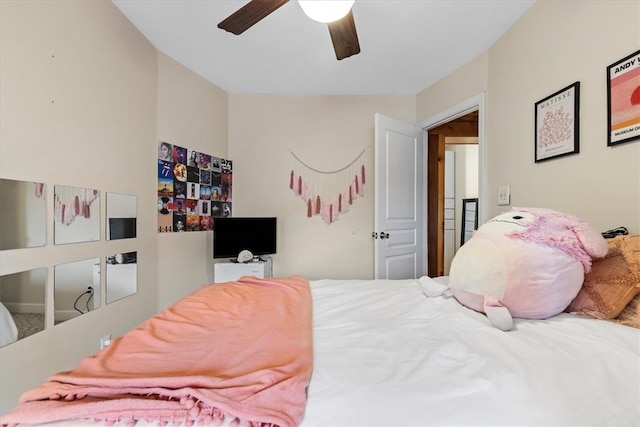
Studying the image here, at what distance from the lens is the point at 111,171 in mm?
1793

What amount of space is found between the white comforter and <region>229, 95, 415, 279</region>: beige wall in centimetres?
198

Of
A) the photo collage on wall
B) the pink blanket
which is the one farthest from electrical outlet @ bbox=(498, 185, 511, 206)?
the photo collage on wall

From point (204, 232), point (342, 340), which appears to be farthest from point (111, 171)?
point (342, 340)

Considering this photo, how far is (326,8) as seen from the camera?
1139 mm

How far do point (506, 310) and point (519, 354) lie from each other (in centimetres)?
23

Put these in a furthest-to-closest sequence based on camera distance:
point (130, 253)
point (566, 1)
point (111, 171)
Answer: point (130, 253) < point (111, 171) < point (566, 1)

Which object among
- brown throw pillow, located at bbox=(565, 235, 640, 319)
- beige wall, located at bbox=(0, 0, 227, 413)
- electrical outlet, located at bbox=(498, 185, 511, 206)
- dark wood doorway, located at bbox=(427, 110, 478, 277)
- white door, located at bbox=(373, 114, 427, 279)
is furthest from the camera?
dark wood doorway, located at bbox=(427, 110, 478, 277)

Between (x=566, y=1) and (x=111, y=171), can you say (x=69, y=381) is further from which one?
(x=566, y=1)

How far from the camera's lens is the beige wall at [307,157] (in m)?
3.04

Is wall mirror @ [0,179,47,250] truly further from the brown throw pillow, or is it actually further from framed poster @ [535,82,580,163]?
framed poster @ [535,82,580,163]

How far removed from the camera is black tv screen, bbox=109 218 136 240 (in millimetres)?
1776

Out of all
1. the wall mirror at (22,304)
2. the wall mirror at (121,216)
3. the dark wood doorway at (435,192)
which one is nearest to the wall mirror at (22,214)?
the wall mirror at (22,304)

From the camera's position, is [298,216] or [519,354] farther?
[298,216]

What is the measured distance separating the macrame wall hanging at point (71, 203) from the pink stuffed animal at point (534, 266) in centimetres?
200
